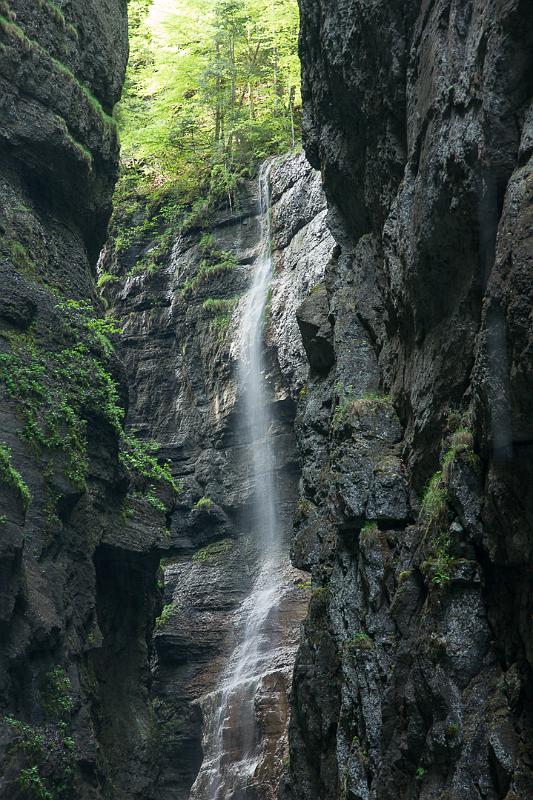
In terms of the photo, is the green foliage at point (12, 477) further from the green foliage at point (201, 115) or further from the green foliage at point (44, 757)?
the green foliage at point (201, 115)

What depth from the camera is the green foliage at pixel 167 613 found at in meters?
24.4

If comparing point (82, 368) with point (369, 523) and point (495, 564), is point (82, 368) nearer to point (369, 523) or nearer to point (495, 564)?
point (369, 523)

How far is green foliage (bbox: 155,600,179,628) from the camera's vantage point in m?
24.4

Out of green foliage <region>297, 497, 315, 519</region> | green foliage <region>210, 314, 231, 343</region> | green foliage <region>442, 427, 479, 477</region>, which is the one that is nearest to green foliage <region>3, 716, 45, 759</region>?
green foliage <region>297, 497, 315, 519</region>

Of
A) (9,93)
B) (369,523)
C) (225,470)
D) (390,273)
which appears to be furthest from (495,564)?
(225,470)

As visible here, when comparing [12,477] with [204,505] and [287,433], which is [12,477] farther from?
[204,505]

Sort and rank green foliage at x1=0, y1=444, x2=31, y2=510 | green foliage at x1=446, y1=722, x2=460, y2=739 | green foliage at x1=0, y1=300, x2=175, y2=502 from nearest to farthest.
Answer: green foliage at x1=446, y1=722, x2=460, y2=739, green foliage at x1=0, y1=444, x2=31, y2=510, green foliage at x1=0, y1=300, x2=175, y2=502

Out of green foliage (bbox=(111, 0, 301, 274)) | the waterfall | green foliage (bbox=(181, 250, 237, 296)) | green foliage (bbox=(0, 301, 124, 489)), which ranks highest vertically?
green foliage (bbox=(111, 0, 301, 274))

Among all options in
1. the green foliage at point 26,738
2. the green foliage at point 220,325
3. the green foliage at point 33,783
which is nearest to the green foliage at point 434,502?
the green foliage at point 26,738

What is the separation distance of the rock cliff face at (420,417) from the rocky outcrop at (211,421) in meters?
A: 8.35

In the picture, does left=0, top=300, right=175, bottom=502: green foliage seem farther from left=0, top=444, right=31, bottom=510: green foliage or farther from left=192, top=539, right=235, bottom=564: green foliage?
left=192, top=539, right=235, bottom=564: green foliage

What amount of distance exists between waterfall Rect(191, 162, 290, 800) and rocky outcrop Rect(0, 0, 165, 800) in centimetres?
238

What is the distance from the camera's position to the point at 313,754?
1241 cm

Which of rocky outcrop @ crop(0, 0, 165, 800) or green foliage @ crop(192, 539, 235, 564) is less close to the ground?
rocky outcrop @ crop(0, 0, 165, 800)
